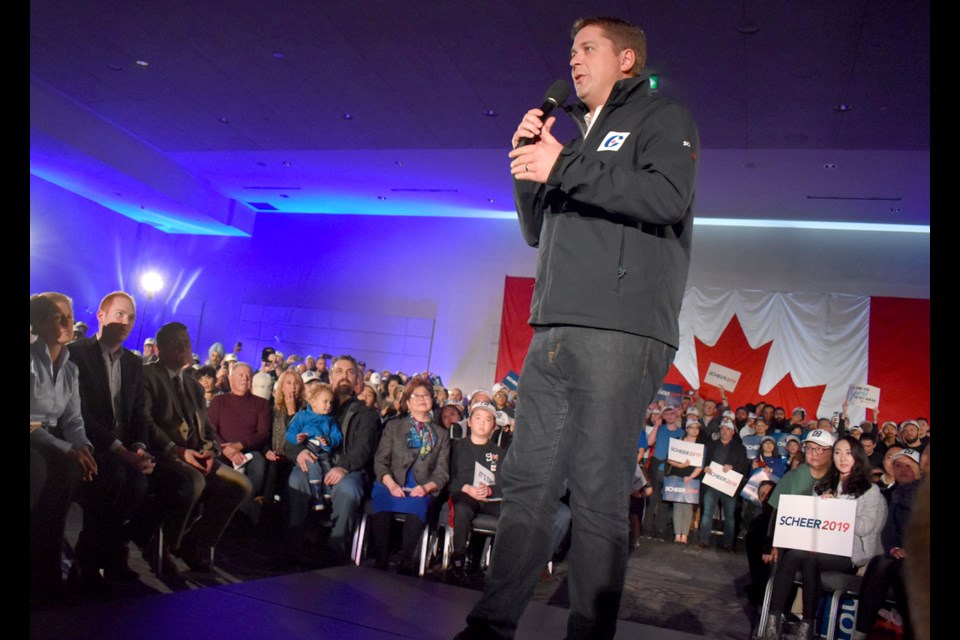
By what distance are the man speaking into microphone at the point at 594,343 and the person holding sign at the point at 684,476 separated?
244 inches

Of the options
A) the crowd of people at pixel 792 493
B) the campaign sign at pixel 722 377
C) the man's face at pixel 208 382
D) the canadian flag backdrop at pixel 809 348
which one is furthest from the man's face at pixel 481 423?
the campaign sign at pixel 722 377

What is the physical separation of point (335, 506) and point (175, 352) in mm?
1611

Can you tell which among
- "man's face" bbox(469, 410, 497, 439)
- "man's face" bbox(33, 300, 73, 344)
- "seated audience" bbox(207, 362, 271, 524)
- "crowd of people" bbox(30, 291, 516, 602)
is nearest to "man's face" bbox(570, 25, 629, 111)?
"crowd of people" bbox(30, 291, 516, 602)

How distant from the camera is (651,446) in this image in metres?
8.28

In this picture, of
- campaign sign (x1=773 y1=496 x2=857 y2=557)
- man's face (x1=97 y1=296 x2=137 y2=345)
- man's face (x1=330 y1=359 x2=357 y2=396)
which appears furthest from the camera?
man's face (x1=330 y1=359 x2=357 y2=396)

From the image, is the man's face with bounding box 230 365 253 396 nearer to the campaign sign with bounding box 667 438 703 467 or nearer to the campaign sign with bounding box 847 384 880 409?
the campaign sign with bounding box 667 438 703 467

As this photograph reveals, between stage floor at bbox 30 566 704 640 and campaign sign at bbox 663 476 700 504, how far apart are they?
17.7 ft

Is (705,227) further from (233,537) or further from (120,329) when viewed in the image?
(120,329)

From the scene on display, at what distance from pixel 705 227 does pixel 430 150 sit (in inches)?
250

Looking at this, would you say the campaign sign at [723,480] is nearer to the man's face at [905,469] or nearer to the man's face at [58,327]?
the man's face at [905,469]

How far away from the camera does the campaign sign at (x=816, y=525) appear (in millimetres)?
4238

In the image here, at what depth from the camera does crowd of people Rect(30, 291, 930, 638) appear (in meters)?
2.92

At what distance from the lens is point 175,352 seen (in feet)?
12.1
